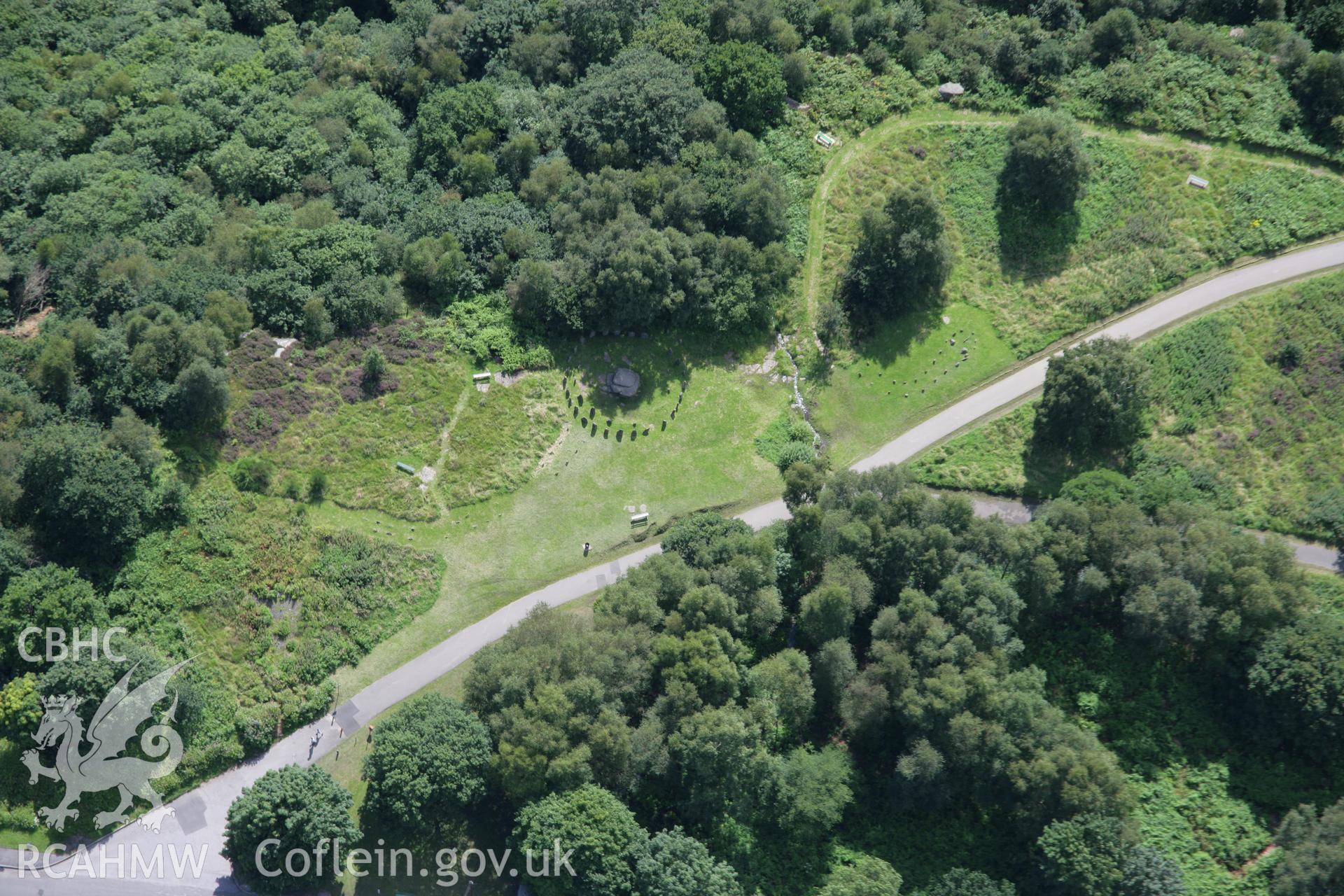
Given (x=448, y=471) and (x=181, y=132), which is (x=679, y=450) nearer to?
(x=448, y=471)

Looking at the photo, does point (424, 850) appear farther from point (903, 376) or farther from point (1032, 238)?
point (1032, 238)

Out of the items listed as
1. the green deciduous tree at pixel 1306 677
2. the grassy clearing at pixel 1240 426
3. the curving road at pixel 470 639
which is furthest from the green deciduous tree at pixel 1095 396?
the green deciduous tree at pixel 1306 677

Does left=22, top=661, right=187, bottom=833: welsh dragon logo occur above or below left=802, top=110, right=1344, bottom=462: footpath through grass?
below

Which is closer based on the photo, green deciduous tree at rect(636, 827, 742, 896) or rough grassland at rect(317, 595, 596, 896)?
green deciduous tree at rect(636, 827, 742, 896)

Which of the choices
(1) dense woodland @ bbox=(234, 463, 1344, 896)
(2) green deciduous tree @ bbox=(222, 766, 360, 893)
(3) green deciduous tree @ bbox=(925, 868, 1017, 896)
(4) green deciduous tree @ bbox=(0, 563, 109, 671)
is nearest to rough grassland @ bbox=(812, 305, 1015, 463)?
(1) dense woodland @ bbox=(234, 463, 1344, 896)

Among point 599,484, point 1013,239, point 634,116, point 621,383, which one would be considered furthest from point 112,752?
point 1013,239

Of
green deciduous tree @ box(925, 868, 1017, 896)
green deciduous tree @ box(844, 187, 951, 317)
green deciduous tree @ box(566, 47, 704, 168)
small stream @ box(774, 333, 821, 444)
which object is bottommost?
green deciduous tree @ box(925, 868, 1017, 896)

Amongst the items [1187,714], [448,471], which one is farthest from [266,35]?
[1187,714]

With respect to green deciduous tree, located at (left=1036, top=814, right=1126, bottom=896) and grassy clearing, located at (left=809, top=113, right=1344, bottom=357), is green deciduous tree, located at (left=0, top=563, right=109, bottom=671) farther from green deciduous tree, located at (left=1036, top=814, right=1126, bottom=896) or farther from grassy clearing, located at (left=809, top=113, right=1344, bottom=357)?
green deciduous tree, located at (left=1036, top=814, right=1126, bottom=896)

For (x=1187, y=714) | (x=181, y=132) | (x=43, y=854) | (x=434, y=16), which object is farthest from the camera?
(x=434, y=16)
